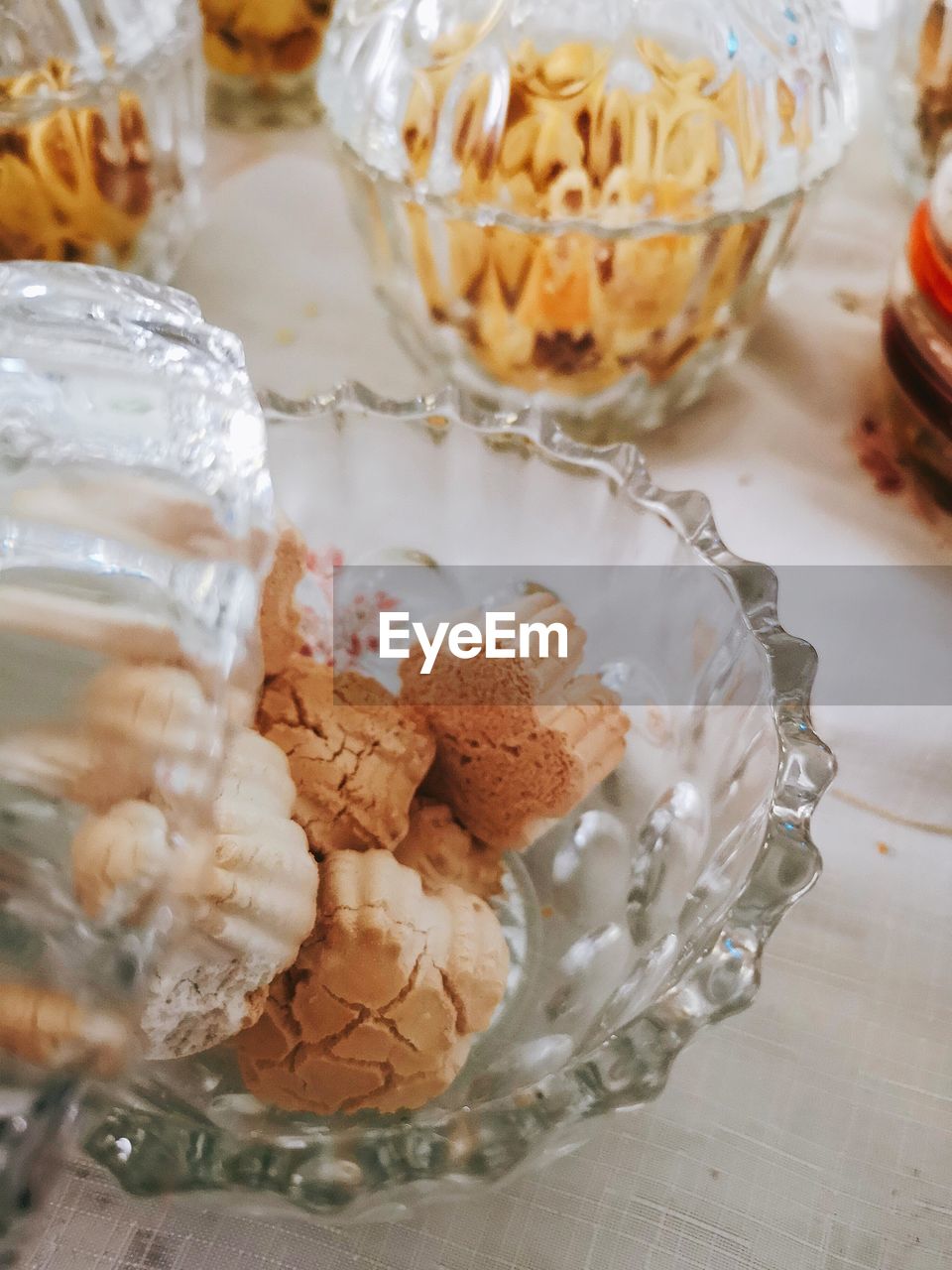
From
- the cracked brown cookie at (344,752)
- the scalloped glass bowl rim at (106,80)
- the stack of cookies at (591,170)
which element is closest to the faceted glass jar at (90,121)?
the scalloped glass bowl rim at (106,80)

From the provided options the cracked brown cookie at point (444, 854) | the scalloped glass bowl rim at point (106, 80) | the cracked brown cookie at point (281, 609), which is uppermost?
the scalloped glass bowl rim at point (106, 80)

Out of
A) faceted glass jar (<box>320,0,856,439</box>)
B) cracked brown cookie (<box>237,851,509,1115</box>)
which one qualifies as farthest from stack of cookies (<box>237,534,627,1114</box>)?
faceted glass jar (<box>320,0,856,439</box>)

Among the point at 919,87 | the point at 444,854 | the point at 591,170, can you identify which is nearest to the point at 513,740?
the point at 444,854

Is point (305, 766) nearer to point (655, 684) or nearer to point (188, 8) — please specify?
point (655, 684)

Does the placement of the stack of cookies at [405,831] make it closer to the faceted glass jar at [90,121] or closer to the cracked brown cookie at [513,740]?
the cracked brown cookie at [513,740]

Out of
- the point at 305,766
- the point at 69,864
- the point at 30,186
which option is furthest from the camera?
the point at 30,186

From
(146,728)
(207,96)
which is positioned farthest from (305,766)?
(207,96)
